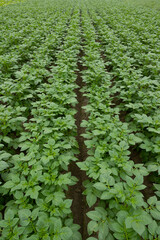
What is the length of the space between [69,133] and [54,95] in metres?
0.91

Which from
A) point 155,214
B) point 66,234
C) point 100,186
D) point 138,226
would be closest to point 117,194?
point 100,186

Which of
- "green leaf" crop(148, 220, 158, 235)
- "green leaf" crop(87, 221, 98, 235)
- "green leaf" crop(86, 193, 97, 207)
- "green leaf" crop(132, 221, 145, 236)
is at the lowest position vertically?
"green leaf" crop(86, 193, 97, 207)

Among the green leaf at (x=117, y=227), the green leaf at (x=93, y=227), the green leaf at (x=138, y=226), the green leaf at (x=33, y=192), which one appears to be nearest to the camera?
the green leaf at (x=138, y=226)

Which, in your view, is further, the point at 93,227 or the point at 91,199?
the point at 91,199

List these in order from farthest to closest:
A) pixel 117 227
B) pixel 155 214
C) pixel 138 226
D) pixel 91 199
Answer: pixel 91 199, pixel 155 214, pixel 117 227, pixel 138 226

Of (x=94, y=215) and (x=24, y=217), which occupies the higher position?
(x=24, y=217)

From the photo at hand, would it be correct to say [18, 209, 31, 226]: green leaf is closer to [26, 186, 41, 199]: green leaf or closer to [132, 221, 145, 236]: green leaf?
[26, 186, 41, 199]: green leaf

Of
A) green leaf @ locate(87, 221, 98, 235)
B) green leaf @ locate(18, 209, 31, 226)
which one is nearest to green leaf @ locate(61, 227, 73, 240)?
green leaf @ locate(87, 221, 98, 235)

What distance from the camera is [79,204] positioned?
2.35m

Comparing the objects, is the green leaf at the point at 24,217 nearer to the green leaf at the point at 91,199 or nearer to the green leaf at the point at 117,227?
the green leaf at the point at 91,199

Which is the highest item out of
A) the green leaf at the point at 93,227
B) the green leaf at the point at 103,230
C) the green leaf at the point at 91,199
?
the green leaf at the point at 93,227

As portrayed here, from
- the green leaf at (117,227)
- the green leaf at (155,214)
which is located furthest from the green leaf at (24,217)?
the green leaf at (155,214)

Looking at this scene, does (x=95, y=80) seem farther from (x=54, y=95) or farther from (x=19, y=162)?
(x=19, y=162)

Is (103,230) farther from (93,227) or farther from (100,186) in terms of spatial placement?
(100,186)
